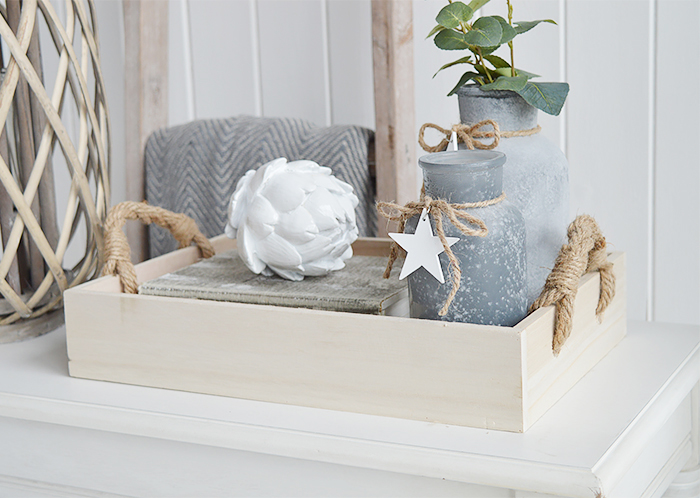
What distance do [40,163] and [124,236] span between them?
11cm

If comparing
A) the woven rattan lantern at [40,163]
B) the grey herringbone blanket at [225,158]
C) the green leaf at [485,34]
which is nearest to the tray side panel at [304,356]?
the woven rattan lantern at [40,163]

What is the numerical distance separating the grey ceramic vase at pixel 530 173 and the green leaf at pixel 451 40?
0.04 m

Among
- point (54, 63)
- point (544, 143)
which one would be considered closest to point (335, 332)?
point (544, 143)

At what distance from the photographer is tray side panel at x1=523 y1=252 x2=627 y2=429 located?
1.74 ft

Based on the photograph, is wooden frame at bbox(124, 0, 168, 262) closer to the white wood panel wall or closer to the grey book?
the white wood panel wall

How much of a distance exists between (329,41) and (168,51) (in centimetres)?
29

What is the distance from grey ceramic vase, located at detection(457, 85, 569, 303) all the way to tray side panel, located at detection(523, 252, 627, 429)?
5cm

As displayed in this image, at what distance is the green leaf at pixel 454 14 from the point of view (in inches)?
23.7

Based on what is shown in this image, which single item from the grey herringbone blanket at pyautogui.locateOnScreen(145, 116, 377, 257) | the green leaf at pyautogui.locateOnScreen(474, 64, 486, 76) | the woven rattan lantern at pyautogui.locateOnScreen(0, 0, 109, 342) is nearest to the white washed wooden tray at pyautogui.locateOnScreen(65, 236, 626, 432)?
the woven rattan lantern at pyautogui.locateOnScreen(0, 0, 109, 342)

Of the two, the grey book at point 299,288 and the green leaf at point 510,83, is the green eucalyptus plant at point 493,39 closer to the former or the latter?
the green leaf at point 510,83

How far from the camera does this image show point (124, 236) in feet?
2.41

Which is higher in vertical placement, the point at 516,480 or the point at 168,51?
the point at 168,51

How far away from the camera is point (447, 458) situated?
1.64 feet

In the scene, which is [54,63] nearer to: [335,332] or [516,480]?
[335,332]
